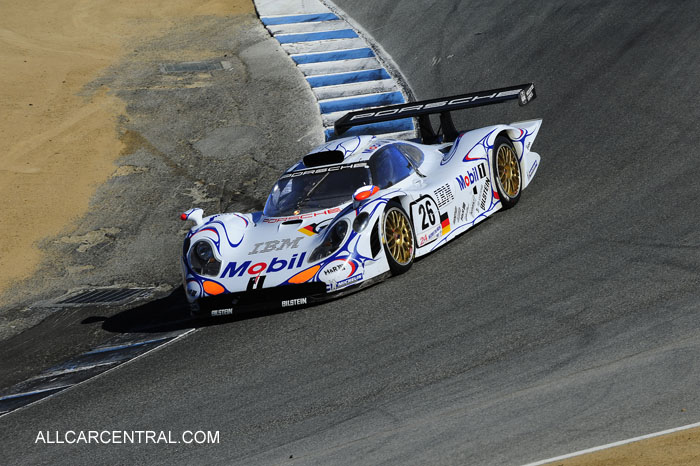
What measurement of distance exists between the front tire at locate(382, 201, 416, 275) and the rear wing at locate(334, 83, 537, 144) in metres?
2.29

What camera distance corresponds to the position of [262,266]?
8.33 m

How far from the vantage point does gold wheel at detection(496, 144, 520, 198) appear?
10.2 metres

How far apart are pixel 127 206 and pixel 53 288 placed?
2.50 m

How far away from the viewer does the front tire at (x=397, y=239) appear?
8.48m

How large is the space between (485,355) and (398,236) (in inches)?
91.5

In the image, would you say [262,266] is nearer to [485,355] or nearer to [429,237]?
[429,237]

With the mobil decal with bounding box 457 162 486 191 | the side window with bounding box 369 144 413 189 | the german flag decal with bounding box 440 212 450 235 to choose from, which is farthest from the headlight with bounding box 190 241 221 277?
the mobil decal with bounding box 457 162 486 191

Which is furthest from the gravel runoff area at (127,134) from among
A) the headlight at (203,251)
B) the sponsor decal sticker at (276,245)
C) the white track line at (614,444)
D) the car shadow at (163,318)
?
the white track line at (614,444)

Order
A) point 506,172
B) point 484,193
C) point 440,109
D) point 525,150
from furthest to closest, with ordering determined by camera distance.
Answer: point 440,109 < point 525,150 < point 506,172 < point 484,193

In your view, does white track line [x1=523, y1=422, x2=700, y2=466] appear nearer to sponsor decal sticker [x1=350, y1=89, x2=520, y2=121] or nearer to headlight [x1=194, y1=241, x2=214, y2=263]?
headlight [x1=194, y1=241, x2=214, y2=263]

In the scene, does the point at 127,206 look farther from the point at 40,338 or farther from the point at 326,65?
the point at 326,65

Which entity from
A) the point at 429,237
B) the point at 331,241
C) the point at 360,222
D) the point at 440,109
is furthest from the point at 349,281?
the point at 440,109

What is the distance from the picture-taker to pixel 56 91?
709 inches

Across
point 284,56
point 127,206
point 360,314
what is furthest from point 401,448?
point 284,56
